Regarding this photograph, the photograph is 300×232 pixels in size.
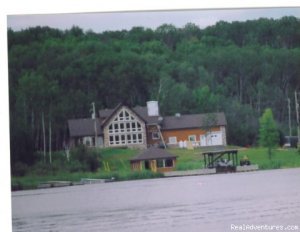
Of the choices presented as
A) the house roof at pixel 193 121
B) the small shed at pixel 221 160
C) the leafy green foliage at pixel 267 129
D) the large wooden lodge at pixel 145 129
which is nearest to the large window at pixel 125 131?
the large wooden lodge at pixel 145 129

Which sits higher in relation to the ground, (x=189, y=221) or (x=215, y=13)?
(x=215, y=13)

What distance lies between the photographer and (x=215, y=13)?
38.9 ft

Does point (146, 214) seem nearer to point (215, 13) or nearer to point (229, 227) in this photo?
point (229, 227)

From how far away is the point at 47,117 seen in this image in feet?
39.7

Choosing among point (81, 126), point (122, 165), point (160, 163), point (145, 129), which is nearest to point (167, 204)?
point (160, 163)

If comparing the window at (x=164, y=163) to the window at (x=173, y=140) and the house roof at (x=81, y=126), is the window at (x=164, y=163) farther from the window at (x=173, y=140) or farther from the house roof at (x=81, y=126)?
the house roof at (x=81, y=126)

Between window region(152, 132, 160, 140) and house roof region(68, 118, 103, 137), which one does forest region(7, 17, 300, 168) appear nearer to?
house roof region(68, 118, 103, 137)

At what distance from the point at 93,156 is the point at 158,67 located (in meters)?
0.91

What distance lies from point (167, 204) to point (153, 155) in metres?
0.45

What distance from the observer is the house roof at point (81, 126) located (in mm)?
12039

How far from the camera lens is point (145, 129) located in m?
12.1

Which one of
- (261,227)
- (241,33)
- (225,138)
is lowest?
(261,227)

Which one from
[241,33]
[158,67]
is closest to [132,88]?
[158,67]

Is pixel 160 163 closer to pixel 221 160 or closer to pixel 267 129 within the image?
pixel 221 160
